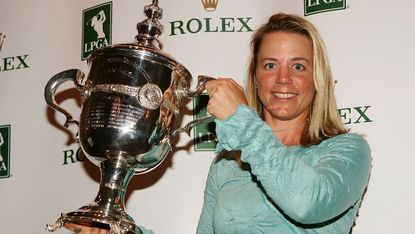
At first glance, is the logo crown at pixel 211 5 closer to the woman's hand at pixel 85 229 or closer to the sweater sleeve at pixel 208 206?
the sweater sleeve at pixel 208 206

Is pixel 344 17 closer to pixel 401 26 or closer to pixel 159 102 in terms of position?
pixel 401 26

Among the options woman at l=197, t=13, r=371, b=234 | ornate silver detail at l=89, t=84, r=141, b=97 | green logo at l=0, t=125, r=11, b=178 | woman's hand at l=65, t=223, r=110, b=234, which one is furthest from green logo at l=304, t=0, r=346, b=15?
green logo at l=0, t=125, r=11, b=178

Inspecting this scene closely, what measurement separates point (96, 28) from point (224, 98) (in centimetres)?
75

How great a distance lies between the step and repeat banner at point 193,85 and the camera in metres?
1.41

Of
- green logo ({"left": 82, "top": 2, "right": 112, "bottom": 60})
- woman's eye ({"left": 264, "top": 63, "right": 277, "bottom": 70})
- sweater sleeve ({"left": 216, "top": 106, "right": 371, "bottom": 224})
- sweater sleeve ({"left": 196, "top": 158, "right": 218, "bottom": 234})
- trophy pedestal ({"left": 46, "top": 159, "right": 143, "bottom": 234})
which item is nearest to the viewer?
sweater sleeve ({"left": 216, "top": 106, "right": 371, "bottom": 224})

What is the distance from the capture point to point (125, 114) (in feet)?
4.06

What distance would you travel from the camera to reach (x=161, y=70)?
1282 mm

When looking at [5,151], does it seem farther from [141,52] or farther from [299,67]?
[299,67]

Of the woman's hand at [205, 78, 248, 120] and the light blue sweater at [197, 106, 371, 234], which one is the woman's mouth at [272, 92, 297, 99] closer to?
the light blue sweater at [197, 106, 371, 234]

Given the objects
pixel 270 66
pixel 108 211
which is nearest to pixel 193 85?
pixel 270 66

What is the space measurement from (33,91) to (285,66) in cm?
77

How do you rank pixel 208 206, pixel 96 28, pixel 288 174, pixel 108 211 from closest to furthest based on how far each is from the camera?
1. pixel 288 174
2. pixel 108 211
3. pixel 208 206
4. pixel 96 28

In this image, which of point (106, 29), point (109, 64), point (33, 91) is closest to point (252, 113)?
point (109, 64)

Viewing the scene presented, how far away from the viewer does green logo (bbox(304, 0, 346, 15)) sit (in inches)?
60.7
